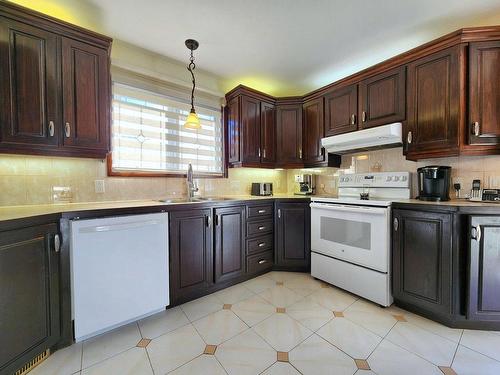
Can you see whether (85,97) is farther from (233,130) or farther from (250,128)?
(250,128)

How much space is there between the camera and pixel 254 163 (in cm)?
282


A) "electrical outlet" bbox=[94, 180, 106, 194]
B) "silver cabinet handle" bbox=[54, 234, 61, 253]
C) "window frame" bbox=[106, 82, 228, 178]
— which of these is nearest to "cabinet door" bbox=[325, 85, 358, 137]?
"window frame" bbox=[106, 82, 228, 178]

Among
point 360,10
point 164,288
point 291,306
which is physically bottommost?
point 291,306

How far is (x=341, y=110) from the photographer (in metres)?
2.54

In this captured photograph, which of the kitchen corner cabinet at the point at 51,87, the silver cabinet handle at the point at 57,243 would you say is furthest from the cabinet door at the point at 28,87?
the silver cabinet handle at the point at 57,243

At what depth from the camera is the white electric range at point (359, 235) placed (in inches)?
74.0

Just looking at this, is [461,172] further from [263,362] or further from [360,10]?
A: [263,362]

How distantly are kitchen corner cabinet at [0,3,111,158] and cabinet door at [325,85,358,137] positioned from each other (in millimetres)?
2359

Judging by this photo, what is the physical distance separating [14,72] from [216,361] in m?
2.30

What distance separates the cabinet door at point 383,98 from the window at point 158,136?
1784 mm

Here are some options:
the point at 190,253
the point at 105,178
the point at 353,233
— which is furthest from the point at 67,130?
the point at 353,233

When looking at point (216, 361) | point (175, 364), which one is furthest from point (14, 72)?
point (216, 361)

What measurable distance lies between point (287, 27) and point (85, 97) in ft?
5.99

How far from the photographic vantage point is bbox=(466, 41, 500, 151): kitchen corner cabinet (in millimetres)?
1680
